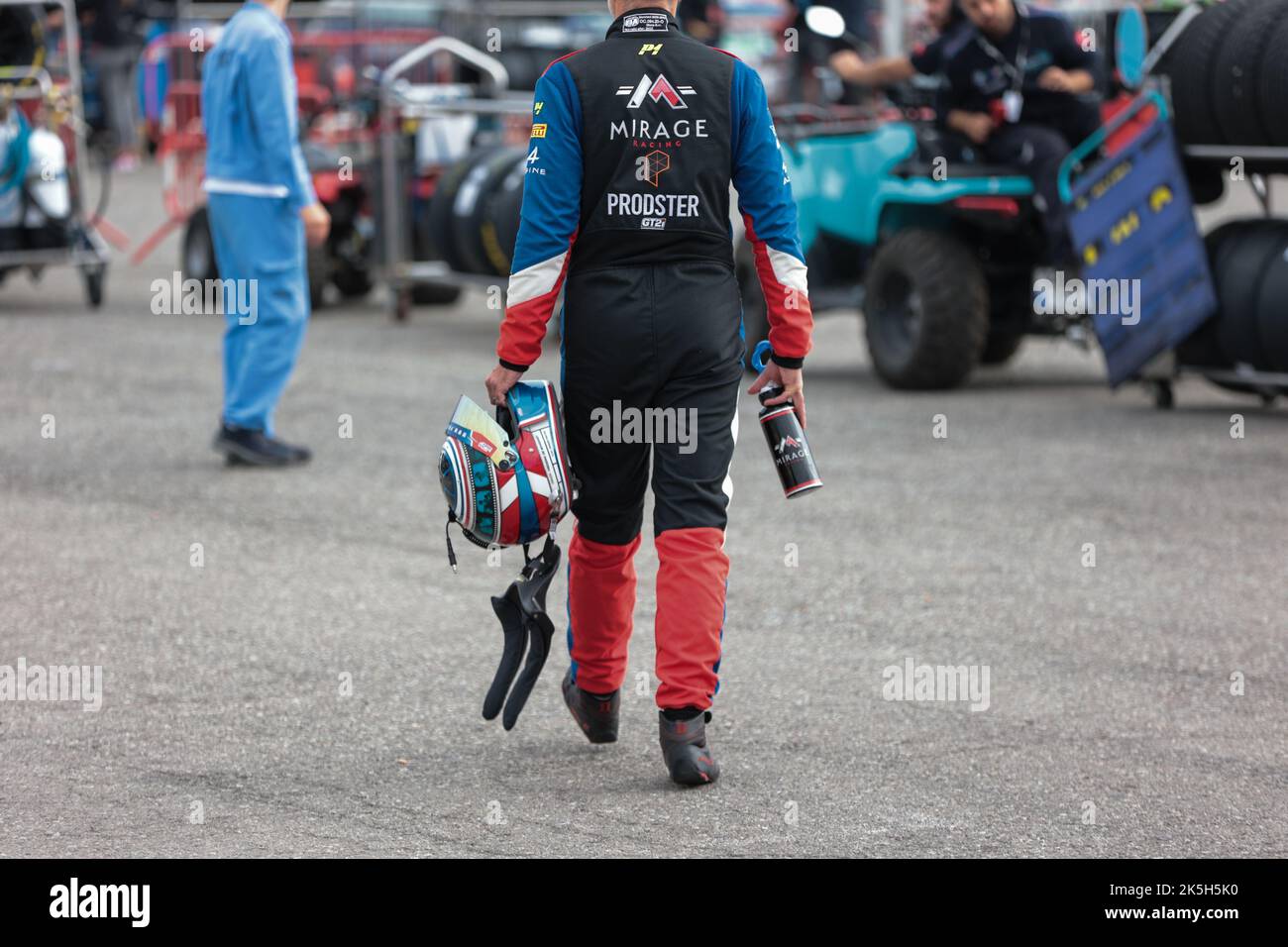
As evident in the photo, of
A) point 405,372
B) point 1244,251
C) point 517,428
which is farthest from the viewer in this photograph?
point 405,372

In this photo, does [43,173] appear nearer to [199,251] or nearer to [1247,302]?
[199,251]

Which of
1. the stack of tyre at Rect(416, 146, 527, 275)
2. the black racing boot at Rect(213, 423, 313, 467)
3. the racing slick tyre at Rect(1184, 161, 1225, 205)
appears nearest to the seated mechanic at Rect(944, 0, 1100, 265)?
the racing slick tyre at Rect(1184, 161, 1225, 205)

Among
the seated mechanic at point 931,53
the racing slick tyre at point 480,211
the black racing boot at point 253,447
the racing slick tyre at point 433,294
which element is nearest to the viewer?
the black racing boot at point 253,447

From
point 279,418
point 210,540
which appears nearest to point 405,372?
point 279,418

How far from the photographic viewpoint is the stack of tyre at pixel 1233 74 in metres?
9.21

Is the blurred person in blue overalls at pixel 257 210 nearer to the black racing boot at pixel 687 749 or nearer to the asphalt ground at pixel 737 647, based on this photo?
the asphalt ground at pixel 737 647

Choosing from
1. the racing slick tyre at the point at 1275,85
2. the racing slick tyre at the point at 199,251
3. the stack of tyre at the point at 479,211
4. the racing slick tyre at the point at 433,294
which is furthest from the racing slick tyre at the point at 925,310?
the racing slick tyre at the point at 199,251

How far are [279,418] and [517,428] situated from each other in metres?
5.75

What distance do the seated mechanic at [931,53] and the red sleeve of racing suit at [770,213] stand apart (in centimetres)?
615

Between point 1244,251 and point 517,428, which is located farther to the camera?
point 1244,251

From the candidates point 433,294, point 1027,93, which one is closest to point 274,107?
point 1027,93

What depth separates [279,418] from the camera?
404 inches
